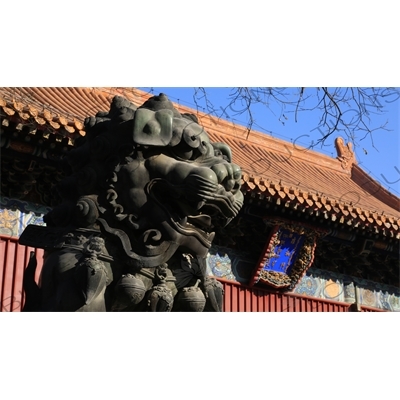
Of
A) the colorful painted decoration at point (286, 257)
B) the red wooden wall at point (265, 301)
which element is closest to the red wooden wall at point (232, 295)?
the red wooden wall at point (265, 301)

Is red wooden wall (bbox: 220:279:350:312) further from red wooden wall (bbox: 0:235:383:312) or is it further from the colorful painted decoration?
Answer: the colorful painted decoration

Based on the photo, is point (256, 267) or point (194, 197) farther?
point (256, 267)

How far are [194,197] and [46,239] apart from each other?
62cm

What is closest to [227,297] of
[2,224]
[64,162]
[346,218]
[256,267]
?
[256,267]

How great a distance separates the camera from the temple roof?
814 centimetres

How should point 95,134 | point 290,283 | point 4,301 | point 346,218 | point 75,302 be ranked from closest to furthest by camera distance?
point 75,302 < point 95,134 < point 4,301 < point 346,218 < point 290,283

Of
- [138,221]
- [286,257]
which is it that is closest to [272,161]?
[286,257]

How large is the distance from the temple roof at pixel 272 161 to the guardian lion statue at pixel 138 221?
1.91 metres

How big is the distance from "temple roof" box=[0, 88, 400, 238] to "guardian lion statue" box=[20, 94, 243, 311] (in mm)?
1909

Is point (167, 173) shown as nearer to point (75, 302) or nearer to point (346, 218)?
point (75, 302)

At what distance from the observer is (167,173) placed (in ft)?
11.1

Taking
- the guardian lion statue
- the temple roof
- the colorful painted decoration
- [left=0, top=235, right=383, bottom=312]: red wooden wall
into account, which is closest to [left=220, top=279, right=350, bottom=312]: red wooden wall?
[left=0, top=235, right=383, bottom=312]: red wooden wall

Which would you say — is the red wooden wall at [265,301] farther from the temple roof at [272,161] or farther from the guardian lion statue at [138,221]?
the guardian lion statue at [138,221]

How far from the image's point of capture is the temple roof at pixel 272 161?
26.7 feet
